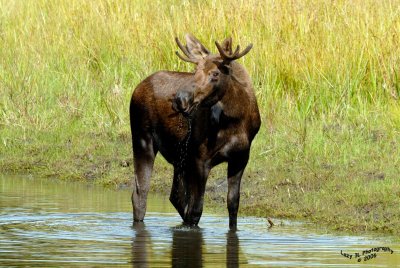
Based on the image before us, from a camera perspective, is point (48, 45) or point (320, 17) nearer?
point (320, 17)

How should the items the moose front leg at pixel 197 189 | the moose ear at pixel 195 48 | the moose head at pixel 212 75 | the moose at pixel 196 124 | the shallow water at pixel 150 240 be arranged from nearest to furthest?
the shallow water at pixel 150 240
the moose head at pixel 212 75
the moose at pixel 196 124
the moose front leg at pixel 197 189
the moose ear at pixel 195 48

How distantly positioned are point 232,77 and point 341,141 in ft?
9.96

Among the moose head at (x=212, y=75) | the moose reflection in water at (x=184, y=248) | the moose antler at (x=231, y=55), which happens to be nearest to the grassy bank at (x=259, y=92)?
the moose reflection in water at (x=184, y=248)

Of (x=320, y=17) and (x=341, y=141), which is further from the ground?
(x=320, y=17)

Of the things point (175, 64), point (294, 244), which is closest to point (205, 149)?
point (294, 244)

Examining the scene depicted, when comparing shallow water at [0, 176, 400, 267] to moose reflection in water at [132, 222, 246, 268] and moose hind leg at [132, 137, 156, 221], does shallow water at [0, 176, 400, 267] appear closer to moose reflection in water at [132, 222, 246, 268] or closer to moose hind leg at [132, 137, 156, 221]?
moose reflection in water at [132, 222, 246, 268]

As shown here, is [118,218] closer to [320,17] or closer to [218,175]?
[218,175]

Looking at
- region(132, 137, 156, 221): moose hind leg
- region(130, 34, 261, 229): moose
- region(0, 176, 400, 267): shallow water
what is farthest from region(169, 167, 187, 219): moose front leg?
region(132, 137, 156, 221): moose hind leg

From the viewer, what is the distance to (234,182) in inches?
392

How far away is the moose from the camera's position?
952cm

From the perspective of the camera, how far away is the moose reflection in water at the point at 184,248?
316 inches

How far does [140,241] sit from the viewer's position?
359 inches

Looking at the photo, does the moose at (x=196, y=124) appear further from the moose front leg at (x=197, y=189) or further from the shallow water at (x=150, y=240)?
the shallow water at (x=150, y=240)

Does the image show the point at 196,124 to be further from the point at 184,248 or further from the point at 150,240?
the point at 184,248
